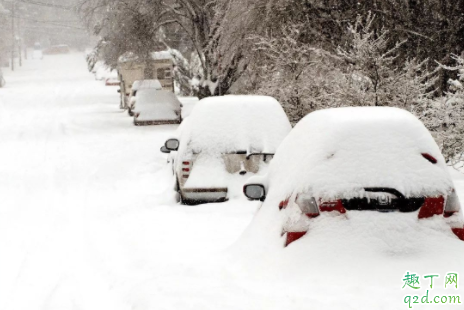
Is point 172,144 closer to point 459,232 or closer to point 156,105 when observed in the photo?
point 459,232

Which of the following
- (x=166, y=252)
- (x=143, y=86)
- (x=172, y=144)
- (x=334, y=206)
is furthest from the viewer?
(x=143, y=86)

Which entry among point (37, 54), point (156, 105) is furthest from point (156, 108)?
point (37, 54)

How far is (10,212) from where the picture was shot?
38.0 ft

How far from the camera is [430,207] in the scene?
5.49 meters

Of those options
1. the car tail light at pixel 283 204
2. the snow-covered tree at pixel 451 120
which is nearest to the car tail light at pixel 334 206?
the car tail light at pixel 283 204

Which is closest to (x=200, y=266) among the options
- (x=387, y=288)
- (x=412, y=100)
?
(x=387, y=288)

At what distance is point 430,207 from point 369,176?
510 mm

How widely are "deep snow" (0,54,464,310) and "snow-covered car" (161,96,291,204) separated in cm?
30

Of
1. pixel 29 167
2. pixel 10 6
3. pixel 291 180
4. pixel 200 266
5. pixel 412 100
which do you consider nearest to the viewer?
pixel 291 180

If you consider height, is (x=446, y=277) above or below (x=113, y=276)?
above

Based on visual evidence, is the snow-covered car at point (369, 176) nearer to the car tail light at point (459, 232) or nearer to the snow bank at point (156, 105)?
the car tail light at point (459, 232)

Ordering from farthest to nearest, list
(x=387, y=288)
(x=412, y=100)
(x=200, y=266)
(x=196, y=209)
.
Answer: (x=412, y=100) < (x=196, y=209) < (x=200, y=266) < (x=387, y=288)

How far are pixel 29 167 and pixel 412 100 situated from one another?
28.7ft

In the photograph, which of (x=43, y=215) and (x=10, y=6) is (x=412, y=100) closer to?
(x=43, y=215)
